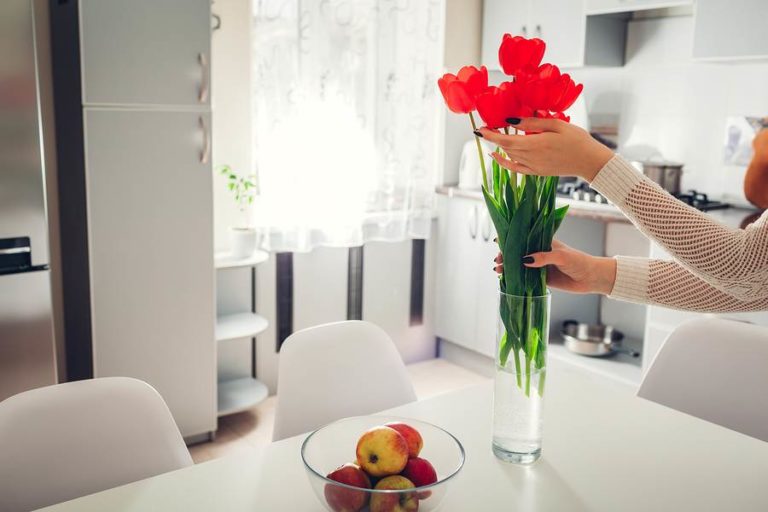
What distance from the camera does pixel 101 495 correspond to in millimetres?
1209

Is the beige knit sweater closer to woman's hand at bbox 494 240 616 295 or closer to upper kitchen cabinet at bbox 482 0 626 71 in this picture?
woman's hand at bbox 494 240 616 295

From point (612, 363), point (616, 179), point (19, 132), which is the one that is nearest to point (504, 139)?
point (616, 179)

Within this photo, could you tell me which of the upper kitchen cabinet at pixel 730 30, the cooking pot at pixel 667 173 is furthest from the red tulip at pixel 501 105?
the cooking pot at pixel 667 173

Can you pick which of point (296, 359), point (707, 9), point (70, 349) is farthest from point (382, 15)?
point (296, 359)

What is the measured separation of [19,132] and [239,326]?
50.0 inches

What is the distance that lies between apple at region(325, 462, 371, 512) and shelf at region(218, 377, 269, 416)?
2.22 metres

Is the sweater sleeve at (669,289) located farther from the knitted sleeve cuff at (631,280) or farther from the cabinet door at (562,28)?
the cabinet door at (562,28)

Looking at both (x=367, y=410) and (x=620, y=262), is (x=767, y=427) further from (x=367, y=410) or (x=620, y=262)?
(x=367, y=410)

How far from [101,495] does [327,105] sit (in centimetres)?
264

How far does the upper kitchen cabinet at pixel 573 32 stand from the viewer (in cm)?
358

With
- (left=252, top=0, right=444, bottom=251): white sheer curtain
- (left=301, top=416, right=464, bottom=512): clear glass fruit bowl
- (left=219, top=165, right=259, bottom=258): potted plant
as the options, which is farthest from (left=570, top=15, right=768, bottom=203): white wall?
(left=301, top=416, right=464, bottom=512): clear glass fruit bowl

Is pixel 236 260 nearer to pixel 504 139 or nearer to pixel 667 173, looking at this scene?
pixel 667 173

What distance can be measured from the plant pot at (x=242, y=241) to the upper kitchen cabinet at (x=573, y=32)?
5.42 feet

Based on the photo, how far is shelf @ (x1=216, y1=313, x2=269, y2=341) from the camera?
3188 mm
